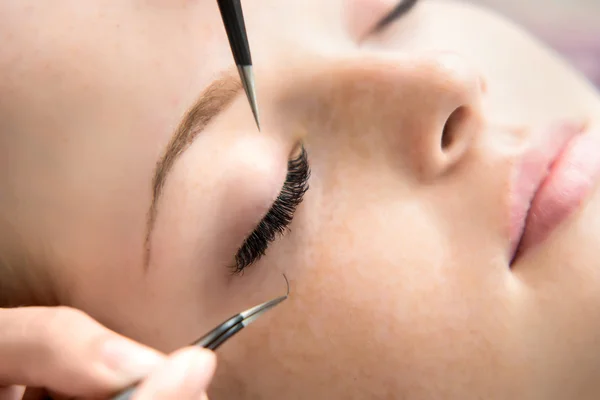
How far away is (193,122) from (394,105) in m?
0.23

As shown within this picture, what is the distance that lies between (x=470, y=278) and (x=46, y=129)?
48cm

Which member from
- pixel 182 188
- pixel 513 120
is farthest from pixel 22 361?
pixel 513 120

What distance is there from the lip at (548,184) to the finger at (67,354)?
1.34 ft

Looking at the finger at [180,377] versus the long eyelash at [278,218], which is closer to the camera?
the finger at [180,377]

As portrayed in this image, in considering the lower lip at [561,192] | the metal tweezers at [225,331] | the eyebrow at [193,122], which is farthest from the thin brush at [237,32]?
the lower lip at [561,192]

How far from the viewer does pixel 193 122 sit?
1.81 ft

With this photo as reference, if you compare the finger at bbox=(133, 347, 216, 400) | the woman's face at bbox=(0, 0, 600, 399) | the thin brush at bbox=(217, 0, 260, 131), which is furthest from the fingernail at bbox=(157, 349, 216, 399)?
the thin brush at bbox=(217, 0, 260, 131)

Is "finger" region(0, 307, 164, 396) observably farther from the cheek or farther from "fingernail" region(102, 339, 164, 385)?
the cheek

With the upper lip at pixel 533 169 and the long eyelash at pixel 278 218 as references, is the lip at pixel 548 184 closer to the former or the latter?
the upper lip at pixel 533 169

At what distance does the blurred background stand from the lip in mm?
630

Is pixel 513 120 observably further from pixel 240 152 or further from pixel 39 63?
pixel 39 63

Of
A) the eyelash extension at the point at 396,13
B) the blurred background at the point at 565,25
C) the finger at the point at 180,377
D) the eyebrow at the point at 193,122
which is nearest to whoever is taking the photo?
the finger at the point at 180,377

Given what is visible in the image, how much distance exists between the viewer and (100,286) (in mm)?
598

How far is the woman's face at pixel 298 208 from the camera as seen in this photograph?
556mm
